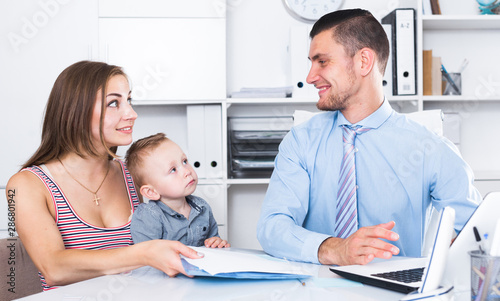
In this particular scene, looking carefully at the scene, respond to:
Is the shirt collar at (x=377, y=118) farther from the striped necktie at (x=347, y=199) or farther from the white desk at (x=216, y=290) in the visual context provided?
the white desk at (x=216, y=290)

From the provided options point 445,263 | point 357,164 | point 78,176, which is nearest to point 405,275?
point 445,263

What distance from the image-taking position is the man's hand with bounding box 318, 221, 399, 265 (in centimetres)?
99

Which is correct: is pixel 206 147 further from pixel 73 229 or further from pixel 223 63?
pixel 73 229

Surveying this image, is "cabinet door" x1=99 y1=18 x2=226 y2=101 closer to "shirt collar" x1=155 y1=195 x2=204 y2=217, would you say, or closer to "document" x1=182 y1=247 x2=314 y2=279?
"shirt collar" x1=155 y1=195 x2=204 y2=217

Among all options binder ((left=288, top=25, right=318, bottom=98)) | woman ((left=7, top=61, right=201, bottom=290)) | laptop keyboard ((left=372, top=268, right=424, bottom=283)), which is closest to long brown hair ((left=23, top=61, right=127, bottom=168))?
woman ((left=7, top=61, right=201, bottom=290))

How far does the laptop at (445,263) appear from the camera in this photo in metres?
0.72

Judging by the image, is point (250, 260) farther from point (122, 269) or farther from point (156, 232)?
point (156, 232)

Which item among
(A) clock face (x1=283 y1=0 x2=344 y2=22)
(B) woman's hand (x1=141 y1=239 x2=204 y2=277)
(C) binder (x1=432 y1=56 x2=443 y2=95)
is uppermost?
(A) clock face (x1=283 y1=0 x2=344 y2=22)

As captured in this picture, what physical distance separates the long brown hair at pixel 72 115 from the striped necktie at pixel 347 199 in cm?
76

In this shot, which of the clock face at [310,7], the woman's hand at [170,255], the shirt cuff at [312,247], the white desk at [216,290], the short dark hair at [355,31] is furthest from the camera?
the clock face at [310,7]

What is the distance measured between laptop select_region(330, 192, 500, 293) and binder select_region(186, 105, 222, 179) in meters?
1.54

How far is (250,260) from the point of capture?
1062mm

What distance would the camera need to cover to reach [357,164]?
1505mm

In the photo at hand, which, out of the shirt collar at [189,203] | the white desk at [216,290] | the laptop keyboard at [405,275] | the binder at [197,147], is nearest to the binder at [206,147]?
the binder at [197,147]
